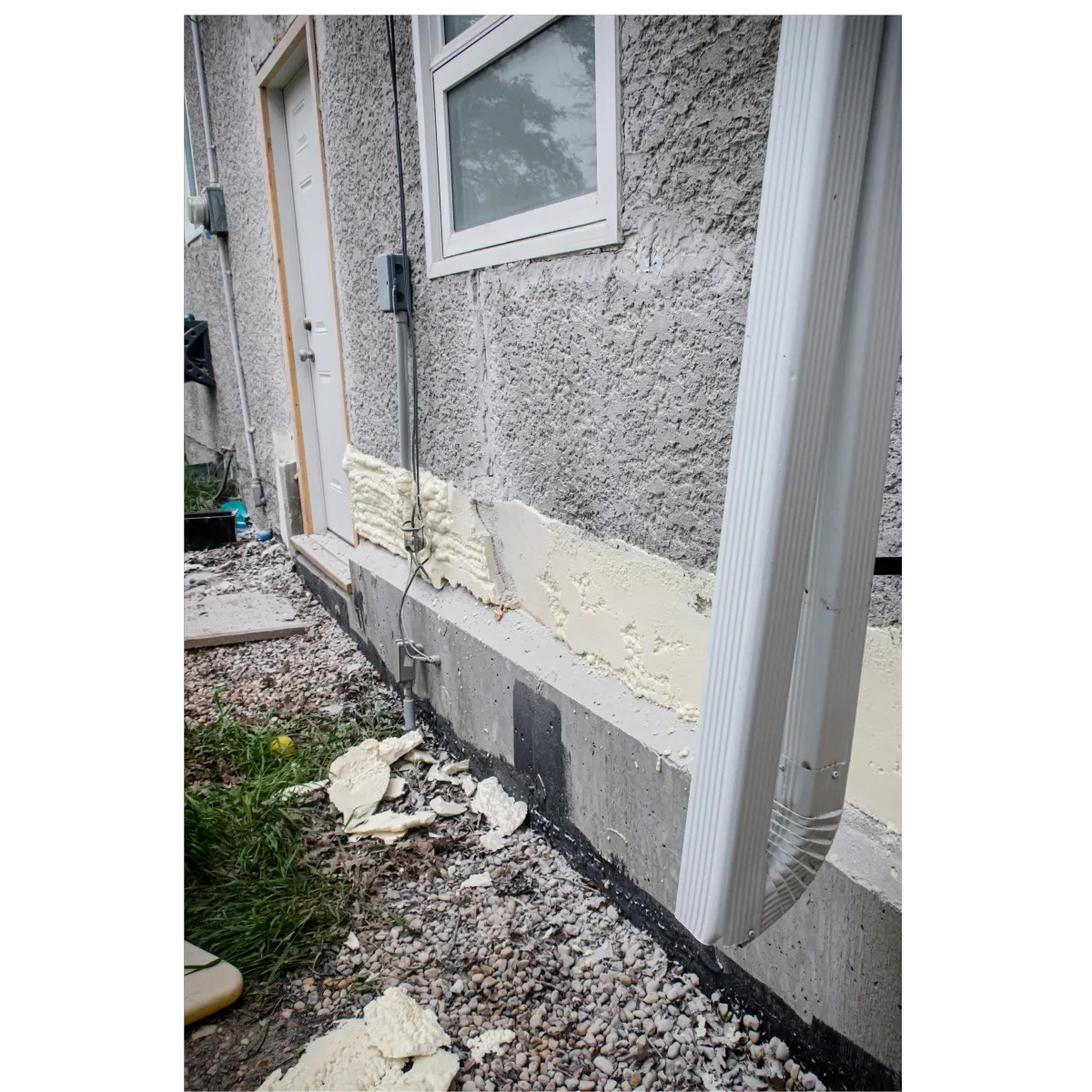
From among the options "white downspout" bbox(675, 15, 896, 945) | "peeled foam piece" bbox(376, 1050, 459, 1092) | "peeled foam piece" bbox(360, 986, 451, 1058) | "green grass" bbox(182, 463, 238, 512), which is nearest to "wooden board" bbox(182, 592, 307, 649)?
"green grass" bbox(182, 463, 238, 512)

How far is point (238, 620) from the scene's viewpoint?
5.08 m

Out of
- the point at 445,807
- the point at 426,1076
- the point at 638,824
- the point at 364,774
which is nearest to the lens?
the point at 426,1076

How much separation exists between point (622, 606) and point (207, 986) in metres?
1.44

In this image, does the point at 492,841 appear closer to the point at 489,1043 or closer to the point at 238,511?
the point at 489,1043

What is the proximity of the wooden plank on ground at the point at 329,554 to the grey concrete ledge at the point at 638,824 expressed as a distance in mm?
1124

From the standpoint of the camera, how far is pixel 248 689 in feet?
13.6

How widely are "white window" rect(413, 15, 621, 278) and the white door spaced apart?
1.93 meters

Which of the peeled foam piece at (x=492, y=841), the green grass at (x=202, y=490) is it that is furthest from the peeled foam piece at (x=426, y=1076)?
the green grass at (x=202, y=490)

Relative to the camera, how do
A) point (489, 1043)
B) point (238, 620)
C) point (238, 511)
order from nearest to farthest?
point (489, 1043)
point (238, 620)
point (238, 511)

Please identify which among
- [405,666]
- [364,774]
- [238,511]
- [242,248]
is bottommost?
[238,511]

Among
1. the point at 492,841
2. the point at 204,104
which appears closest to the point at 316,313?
the point at 204,104
